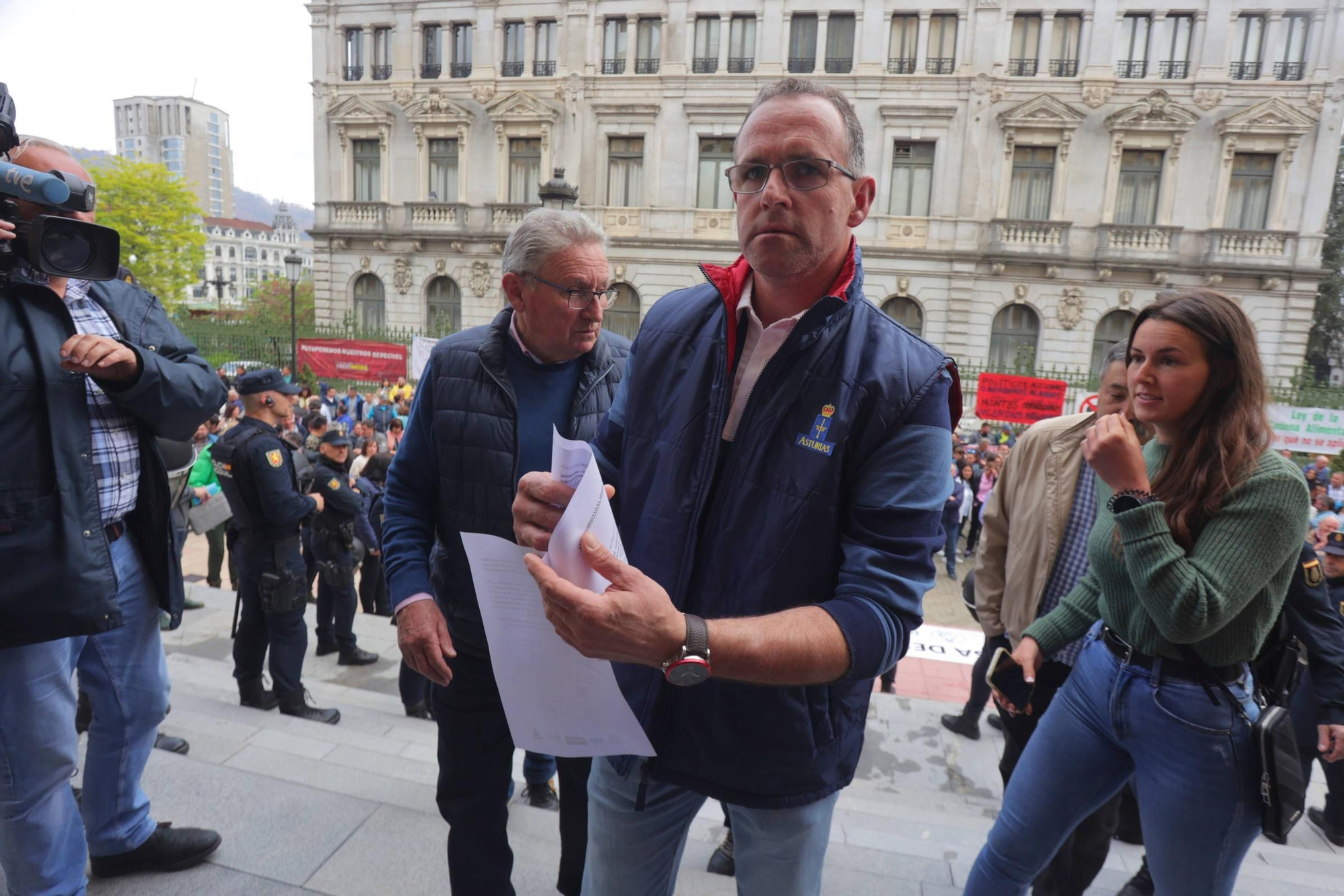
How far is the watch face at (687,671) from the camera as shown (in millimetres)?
1232

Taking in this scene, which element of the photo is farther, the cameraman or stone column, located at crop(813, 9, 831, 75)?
stone column, located at crop(813, 9, 831, 75)

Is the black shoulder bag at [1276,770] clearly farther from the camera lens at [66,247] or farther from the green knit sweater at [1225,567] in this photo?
the camera lens at [66,247]

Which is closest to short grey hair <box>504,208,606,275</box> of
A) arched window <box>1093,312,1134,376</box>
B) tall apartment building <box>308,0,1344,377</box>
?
tall apartment building <box>308,0,1344,377</box>

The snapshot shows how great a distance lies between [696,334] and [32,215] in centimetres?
193

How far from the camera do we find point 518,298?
2574 millimetres

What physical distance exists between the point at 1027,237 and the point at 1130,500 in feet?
73.2

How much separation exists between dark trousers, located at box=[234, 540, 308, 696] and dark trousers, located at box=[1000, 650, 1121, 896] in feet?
12.9

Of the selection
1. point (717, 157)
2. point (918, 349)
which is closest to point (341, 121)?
point (717, 157)

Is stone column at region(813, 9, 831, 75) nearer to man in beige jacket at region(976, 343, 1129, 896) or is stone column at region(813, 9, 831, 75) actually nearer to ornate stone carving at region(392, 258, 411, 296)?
ornate stone carving at region(392, 258, 411, 296)

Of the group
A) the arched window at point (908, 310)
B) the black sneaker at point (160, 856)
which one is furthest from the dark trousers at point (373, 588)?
the arched window at point (908, 310)

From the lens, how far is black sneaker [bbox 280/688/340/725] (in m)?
4.47

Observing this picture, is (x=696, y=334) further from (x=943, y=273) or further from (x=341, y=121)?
(x=341, y=121)

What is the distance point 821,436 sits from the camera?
4.76 ft

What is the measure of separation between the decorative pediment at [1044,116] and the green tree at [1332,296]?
641 inches
